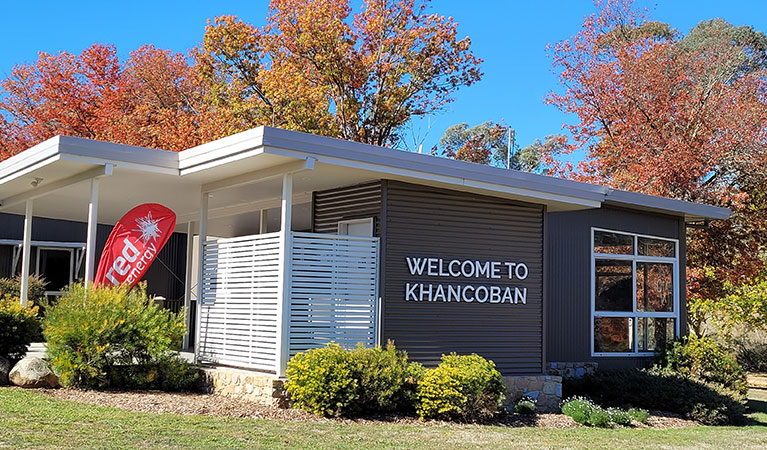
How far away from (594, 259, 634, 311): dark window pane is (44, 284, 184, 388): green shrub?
23.5ft

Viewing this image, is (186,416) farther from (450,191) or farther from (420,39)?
(420,39)

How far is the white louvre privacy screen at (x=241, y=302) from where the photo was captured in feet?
33.3

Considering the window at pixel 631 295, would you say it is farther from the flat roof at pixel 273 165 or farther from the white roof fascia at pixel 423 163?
the white roof fascia at pixel 423 163

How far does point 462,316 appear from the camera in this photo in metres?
11.3

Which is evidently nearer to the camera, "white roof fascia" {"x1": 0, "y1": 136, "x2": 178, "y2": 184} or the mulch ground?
the mulch ground

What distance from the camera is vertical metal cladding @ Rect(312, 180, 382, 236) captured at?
1092 centimetres

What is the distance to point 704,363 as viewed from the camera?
13.8 meters

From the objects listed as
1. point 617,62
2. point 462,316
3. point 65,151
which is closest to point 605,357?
point 462,316

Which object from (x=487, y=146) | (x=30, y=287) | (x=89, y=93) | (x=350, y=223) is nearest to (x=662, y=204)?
(x=350, y=223)

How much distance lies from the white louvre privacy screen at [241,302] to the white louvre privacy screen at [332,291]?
28 cm

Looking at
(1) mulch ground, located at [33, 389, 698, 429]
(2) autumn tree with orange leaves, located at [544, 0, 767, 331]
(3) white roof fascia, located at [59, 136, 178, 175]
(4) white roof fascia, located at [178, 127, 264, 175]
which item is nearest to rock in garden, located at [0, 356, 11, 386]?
(1) mulch ground, located at [33, 389, 698, 429]

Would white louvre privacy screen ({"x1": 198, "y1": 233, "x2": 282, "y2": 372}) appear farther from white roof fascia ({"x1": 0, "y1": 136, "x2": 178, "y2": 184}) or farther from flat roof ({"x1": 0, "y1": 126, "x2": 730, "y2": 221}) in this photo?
white roof fascia ({"x1": 0, "y1": 136, "x2": 178, "y2": 184})

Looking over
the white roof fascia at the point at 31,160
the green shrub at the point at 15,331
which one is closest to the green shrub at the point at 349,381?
the white roof fascia at the point at 31,160

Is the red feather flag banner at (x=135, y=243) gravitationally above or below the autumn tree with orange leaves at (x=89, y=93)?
below
